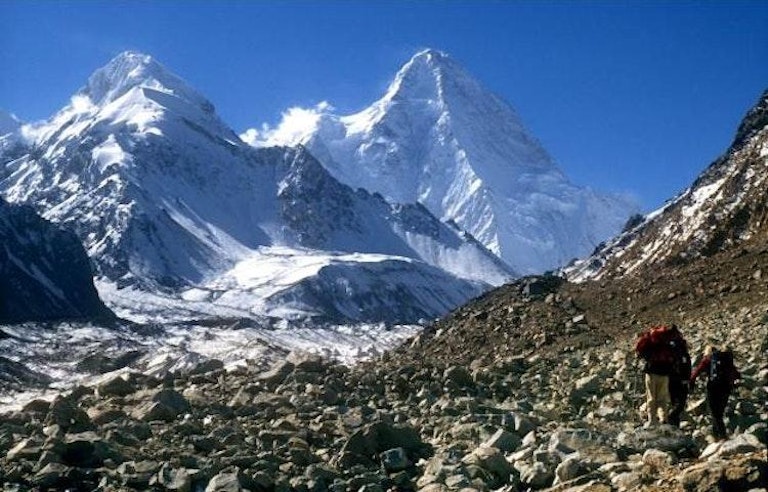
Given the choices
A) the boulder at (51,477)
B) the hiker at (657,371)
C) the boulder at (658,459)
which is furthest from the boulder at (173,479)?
the hiker at (657,371)

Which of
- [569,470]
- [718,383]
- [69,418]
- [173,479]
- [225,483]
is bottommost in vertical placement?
[569,470]

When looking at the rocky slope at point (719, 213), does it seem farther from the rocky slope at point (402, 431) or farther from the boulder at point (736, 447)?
the boulder at point (736, 447)

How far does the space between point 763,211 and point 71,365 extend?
421 feet

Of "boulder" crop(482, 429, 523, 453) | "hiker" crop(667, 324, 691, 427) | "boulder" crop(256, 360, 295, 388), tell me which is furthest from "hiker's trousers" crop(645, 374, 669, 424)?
"boulder" crop(256, 360, 295, 388)

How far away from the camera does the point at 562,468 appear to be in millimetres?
13539

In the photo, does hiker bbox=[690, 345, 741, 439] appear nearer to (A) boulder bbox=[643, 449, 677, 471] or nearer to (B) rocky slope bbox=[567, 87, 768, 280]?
(A) boulder bbox=[643, 449, 677, 471]

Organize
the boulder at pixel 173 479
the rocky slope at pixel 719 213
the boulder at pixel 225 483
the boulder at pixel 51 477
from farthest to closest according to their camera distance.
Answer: the rocky slope at pixel 719 213
the boulder at pixel 51 477
the boulder at pixel 173 479
the boulder at pixel 225 483

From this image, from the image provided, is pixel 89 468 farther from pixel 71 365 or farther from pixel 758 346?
pixel 71 365

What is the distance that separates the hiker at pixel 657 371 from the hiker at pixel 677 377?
8 cm

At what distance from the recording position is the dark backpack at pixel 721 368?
1692cm

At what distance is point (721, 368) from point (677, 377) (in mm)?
1583

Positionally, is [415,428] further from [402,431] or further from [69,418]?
[69,418]

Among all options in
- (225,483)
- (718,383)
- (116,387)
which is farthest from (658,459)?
(116,387)

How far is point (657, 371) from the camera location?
18.9 meters
